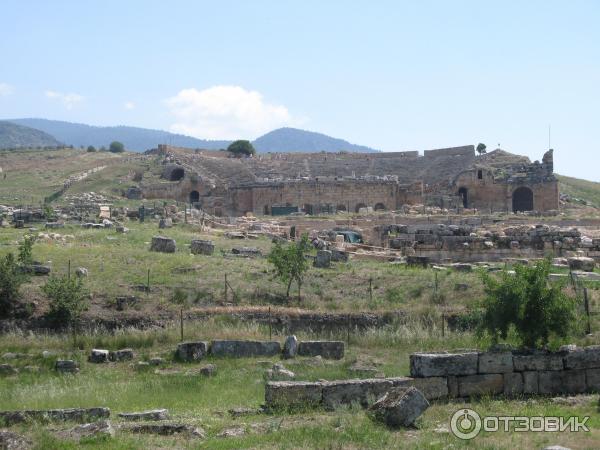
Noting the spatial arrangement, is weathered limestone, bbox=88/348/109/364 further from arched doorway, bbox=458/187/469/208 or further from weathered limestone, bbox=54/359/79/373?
arched doorway, bbox=458/187/469/208

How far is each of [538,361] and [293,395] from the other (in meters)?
3.81

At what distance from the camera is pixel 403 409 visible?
9555mm

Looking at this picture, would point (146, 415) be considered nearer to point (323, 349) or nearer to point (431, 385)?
point (431, 385)

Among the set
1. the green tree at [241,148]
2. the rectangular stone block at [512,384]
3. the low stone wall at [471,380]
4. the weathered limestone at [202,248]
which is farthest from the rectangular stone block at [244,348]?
the green tree at [241,148]

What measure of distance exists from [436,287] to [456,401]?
9.34 m

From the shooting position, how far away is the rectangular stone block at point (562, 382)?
11.5 metres

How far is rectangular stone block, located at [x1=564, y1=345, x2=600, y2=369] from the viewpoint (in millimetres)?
11609

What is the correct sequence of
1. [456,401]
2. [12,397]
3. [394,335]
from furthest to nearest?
1. [394,335]
2. [12,397]
3. [456,401]

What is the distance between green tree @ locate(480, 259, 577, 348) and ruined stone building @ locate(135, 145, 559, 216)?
3743cm

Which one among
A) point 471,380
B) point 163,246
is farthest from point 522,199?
point 471,380

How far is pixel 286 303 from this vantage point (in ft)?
66.1

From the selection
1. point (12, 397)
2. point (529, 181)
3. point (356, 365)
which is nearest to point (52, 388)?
point (12, 397)

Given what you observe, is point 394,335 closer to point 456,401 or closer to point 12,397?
point 456,401

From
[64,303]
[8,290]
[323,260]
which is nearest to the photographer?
[64,303]
